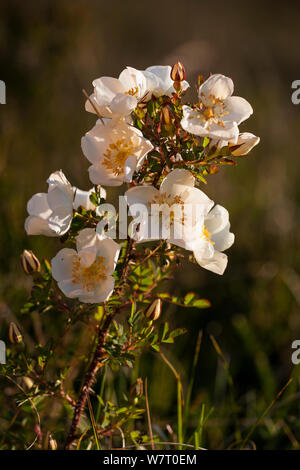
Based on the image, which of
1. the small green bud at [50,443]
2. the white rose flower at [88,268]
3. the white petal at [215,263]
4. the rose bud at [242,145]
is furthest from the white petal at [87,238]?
the small green bud at [50,443]

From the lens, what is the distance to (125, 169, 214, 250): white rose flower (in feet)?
3.14

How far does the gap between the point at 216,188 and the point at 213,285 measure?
3.27ft

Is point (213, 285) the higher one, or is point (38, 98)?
point (38, 98)

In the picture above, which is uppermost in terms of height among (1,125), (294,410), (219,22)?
(219,22)

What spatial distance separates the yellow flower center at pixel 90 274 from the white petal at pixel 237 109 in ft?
1.31

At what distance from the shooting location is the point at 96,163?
101 centimetres

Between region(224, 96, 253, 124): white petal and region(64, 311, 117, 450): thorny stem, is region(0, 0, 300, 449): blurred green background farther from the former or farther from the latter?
region(224, 96, 253, 124): white petal

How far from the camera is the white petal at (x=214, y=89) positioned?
40.5 inches

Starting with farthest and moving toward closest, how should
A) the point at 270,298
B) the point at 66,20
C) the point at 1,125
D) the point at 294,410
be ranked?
the point at 66,20
the point at 1,125
the point at 270,298
the point at 294,410

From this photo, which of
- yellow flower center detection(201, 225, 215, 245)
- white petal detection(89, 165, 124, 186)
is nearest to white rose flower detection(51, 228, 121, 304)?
white petal detection(89, 165, 124, 186)

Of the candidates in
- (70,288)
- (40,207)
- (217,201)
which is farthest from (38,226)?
(217,201)

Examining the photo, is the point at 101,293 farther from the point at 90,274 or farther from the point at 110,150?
the point at 110,150

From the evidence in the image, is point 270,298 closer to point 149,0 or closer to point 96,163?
point 96,163

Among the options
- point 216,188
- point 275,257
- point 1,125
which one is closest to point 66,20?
point 1,125
